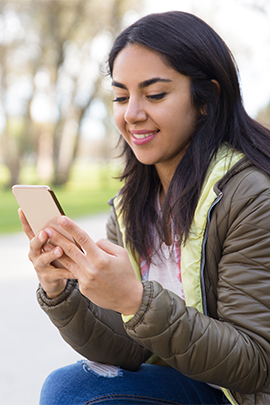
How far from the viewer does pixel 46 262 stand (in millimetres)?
1540

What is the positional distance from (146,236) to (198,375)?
644 millimetres

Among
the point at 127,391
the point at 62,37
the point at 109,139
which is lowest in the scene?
the point at 109,139

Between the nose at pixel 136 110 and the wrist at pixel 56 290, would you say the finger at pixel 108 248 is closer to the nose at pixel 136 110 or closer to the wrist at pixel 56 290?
the wrist at pixel 56 290

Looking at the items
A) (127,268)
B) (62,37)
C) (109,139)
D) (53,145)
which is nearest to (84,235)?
(127,268)

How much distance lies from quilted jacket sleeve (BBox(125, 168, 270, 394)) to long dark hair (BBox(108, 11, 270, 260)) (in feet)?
0.59

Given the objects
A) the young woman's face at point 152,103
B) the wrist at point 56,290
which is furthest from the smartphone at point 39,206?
the young woman's face at point 152,103

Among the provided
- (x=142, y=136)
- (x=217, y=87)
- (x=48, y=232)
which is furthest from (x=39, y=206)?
(x=217, y=87)

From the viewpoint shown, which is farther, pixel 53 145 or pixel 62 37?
pixel 53 145

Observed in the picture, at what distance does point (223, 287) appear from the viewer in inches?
59.1

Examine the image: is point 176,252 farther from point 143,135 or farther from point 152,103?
point 152,103

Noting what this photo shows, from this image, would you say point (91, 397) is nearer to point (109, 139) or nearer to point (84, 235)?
point (84, 235)

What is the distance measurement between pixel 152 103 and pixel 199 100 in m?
0.18

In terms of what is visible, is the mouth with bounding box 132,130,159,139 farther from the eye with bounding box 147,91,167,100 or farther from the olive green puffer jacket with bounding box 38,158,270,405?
the olive green puffer jacket with bounding box 38,158,270,405

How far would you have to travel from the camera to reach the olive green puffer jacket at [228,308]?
1.36 meters
